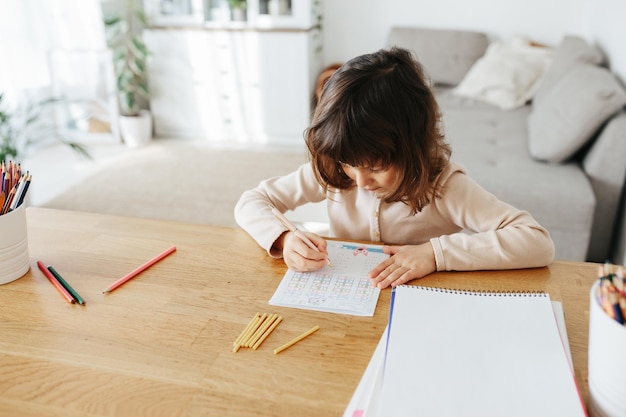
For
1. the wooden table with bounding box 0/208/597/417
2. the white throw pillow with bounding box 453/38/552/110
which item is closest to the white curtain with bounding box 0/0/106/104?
the white throw pillow with bounding box 453/38/552/110

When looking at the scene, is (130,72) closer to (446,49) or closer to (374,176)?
(446,49)

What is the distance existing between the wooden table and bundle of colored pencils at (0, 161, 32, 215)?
0.13 metres

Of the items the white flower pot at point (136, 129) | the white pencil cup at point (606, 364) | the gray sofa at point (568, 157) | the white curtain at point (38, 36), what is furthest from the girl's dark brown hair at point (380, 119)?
the white flower pot at point (136, 129)

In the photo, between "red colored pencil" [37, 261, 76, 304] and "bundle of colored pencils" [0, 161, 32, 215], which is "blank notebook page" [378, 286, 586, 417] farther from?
"bundle of colored pencils" [0, 161, 32, 215]

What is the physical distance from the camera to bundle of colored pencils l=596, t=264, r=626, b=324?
63 cm

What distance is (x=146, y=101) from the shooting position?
4418 millimetres

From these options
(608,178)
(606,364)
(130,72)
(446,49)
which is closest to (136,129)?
(130,72)

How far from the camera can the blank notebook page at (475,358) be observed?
2.33 feet

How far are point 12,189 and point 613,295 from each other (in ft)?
2.93

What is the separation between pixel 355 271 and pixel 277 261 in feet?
0.48

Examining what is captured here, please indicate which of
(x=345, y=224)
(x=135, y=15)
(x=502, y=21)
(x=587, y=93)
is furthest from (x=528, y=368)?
(x=135, y=15)

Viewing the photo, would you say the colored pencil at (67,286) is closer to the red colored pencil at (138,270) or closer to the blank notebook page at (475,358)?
the red colored pencil at (138,270)

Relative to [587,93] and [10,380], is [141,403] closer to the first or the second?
[10,380]

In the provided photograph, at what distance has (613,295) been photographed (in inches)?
25.1
